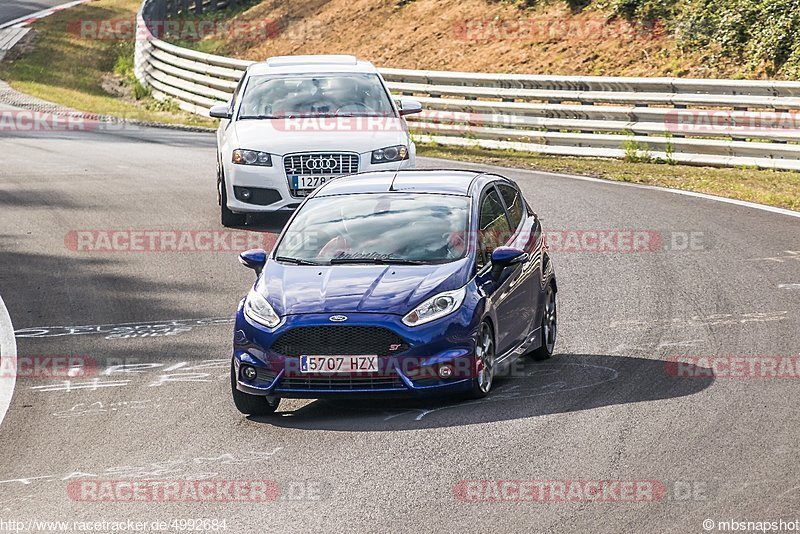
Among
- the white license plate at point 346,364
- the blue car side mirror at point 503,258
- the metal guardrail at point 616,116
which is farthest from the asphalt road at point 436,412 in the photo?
the metal guardrail at point 616,116

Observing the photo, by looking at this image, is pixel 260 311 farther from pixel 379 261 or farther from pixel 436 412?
pixel 436 412

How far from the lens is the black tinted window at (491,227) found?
32.7ft

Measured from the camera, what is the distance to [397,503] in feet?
23.1

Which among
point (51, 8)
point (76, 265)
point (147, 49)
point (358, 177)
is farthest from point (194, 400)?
point (51, 8)

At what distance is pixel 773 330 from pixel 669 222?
5525mm

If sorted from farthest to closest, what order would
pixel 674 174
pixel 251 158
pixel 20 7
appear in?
pixel 20 7, pixel 674 174, pixel 251 158

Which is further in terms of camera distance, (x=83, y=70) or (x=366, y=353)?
(x=83, y=70)

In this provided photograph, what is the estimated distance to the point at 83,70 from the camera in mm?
41125

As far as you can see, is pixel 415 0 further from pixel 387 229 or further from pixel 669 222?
pixel 387 229

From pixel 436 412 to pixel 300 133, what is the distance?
8.03 meters

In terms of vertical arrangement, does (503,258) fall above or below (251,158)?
above

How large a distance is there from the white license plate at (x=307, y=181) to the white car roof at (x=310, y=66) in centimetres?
233

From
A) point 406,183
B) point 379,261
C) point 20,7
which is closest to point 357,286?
point 379,261

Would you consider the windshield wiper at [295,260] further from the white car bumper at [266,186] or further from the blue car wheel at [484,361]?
the white car bumper at [266,186]
